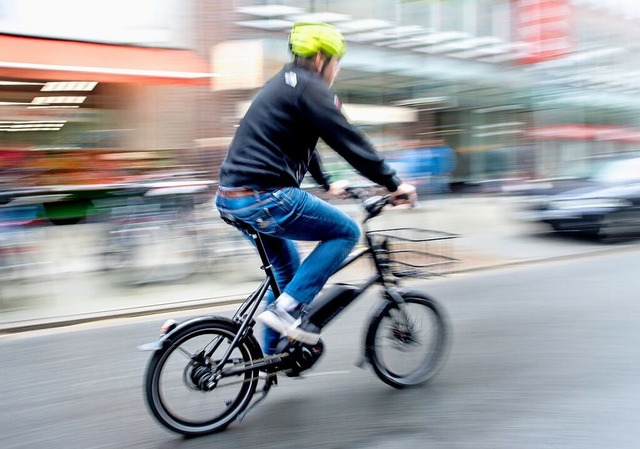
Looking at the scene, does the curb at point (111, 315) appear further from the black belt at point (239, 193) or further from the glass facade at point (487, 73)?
the glass facade at point (487, 73)

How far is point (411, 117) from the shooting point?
688 inches

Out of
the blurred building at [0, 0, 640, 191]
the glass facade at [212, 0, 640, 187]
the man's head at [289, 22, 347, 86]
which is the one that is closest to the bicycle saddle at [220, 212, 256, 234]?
the man's head at [289, 22, 347, 86]

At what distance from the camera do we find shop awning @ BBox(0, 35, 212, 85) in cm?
1093

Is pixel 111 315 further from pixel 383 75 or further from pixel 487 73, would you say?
pixel 487 73

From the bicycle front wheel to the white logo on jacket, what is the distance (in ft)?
4.44

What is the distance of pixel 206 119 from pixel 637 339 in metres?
9.98

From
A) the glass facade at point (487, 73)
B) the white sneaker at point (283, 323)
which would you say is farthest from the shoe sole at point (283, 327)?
the glass facade at point (487, 73)

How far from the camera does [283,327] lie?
329 centimetres

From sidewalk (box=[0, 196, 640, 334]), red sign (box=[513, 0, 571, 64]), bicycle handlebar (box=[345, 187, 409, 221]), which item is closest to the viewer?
bicycle handlebar (box=[345, 187, 409, 221])

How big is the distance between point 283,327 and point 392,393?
905 mm

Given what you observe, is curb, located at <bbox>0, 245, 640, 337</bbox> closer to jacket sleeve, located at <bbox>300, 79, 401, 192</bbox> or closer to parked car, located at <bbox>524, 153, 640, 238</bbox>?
jacket sleeve, located at <bbox>300, 79, 401, 192</bbox>

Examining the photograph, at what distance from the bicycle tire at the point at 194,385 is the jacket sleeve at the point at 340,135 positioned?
1038 mm

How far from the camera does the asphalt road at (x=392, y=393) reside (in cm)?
321

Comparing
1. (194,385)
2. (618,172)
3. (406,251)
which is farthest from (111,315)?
(618,172)
